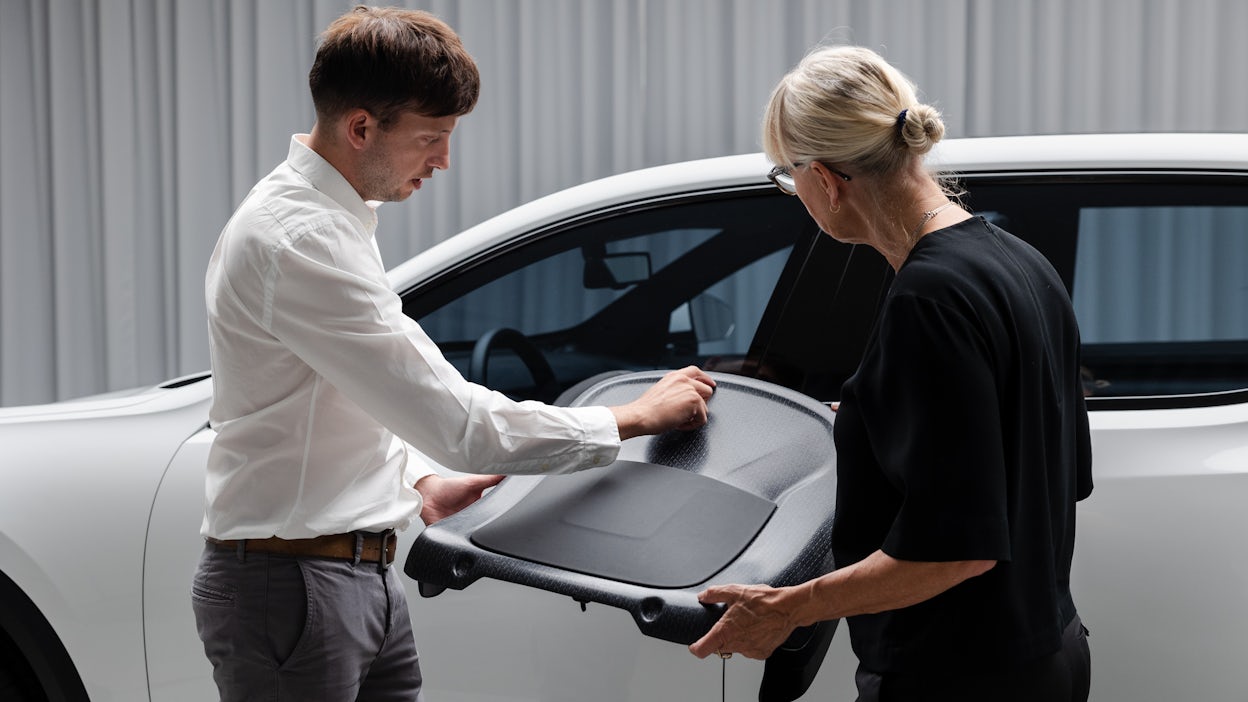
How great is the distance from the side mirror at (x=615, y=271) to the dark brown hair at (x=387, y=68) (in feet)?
2.47

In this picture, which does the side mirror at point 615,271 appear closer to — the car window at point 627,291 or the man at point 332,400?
the car window at point 627,291

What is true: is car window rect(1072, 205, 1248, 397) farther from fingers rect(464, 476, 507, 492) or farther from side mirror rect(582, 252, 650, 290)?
fingers rect(464, 476, 507, 492)

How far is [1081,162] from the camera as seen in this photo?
2.12 metres

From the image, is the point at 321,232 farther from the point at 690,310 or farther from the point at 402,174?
the point at 690,310

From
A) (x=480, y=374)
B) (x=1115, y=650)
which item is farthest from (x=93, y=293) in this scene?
(x=1115, y=650)

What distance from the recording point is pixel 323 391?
4.89 ft

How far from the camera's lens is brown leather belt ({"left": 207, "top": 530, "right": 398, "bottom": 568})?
4.98 ft

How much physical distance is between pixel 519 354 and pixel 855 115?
1.11 meters

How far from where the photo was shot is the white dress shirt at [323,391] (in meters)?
1.42

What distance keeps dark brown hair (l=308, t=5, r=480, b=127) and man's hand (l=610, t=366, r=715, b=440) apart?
0.47 meters

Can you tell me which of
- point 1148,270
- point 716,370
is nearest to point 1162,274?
→ point 1148,270

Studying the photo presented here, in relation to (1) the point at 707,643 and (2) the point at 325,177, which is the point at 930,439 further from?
(2) the point at 325,177

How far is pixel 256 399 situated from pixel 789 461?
2.35 ft

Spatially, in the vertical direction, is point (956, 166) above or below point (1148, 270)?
above
